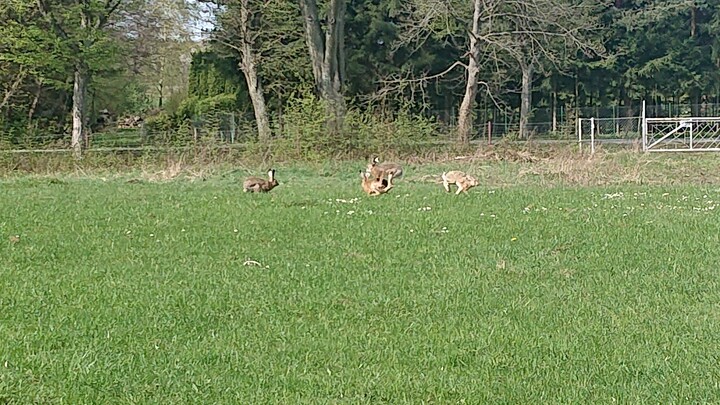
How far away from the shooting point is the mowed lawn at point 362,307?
4.45 meters

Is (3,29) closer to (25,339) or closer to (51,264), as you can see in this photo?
(51,264)

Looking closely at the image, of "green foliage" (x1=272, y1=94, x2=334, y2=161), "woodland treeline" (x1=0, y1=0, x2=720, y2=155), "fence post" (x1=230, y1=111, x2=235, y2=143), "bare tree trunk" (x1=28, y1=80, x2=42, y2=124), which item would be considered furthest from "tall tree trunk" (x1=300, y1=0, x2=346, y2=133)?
"bare tree trunk" (x1=28, y1=80, x2=42, y2=124)

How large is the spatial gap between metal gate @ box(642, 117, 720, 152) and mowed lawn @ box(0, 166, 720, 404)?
16441mm

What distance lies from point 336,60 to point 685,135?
13.5m

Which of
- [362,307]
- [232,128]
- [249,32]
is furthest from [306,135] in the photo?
[362,307]

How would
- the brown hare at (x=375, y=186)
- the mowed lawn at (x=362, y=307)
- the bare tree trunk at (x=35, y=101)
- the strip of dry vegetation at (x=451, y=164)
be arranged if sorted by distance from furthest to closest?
the bare tree trunk at (x=35, y=101)
the strip of dry vegetation at (x=451, y=164)
the brown hare at (x=375, y=186)
the mowed lawn at (x=362, y=307)

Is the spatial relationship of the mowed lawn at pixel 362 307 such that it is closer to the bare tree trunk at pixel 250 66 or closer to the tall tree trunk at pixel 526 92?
the bare tree trunk at pixel 250 66

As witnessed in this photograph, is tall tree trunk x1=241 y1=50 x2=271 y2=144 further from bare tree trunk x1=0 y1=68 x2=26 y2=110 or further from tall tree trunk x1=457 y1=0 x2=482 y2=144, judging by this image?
bare tree trunk x1=0 y1=68 x2=26 y2=110

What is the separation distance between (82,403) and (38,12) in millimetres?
27945

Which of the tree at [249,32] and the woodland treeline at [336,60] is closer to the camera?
the woodland treeline at [336,60]

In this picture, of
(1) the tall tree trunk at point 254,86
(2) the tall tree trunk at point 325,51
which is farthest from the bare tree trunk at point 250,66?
(2) the tall tree trunk at point 325,51

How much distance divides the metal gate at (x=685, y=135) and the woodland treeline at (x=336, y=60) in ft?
13.1

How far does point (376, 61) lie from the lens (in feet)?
149

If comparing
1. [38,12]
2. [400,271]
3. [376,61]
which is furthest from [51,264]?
[376,61]
